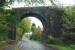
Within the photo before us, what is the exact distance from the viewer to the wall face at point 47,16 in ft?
32.0

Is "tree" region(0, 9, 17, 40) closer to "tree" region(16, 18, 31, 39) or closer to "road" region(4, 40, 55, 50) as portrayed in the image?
"tree" region(16, 18, 31, 39)

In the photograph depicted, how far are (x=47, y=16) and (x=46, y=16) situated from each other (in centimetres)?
5

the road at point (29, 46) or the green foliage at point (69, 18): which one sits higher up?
the green foliage at point (69, 18)

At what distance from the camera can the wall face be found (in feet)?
32.0

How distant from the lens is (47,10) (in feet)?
33.5

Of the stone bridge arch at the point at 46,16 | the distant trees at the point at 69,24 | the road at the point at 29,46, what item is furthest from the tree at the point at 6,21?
the distant trees at the point at 69,24

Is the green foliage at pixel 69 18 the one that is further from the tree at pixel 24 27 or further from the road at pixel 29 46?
the tree at pixel 24 27

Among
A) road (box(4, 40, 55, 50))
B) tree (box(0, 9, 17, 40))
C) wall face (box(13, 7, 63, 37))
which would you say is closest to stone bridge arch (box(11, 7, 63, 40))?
wall face (box(13, 7, 63, 37))

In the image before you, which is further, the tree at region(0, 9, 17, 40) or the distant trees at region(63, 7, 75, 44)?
the tree at region(0, 9, 17, 40)

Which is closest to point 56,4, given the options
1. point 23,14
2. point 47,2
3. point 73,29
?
point 47,2

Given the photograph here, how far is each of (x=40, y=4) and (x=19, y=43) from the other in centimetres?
188

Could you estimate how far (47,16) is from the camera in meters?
10.4

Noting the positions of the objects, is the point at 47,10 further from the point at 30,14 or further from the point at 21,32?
the point at 21,32

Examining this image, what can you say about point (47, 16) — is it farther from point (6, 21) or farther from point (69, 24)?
point (6, 21)
